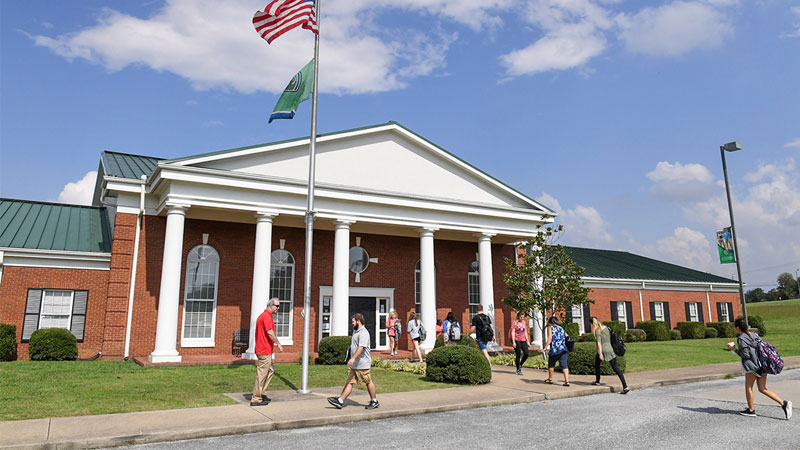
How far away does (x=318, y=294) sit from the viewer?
22172 millimetres

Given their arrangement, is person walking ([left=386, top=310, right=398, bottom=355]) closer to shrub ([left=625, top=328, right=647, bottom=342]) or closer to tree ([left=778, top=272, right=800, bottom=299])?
shrub ([left=625, top=328, right=647, bottom=342])

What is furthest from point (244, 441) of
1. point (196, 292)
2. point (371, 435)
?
point (196, 292)

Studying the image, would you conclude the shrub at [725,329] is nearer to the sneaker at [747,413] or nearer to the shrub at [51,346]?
the sneaker at [747,413]

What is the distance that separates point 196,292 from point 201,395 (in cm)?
976

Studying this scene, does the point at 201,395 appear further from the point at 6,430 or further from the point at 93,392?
the point at 6,430

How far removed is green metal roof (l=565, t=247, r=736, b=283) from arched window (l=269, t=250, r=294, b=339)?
63.2 feet

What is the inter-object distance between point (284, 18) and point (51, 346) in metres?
13.1

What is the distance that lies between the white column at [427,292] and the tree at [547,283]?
10.8ft

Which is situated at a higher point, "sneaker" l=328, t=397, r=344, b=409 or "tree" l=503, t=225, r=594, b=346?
"tree" l=503, t=225, r=594, b=346

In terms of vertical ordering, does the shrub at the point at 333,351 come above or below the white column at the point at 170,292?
→ below

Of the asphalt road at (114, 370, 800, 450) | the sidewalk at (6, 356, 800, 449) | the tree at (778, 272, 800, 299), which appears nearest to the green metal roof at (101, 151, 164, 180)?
the sidewalk at (6, 356, 800, 449)

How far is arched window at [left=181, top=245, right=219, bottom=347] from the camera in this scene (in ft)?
64.4

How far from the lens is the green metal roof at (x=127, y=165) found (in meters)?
21.5

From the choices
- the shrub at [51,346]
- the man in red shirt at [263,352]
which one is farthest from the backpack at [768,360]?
the shrub at [51,346]
